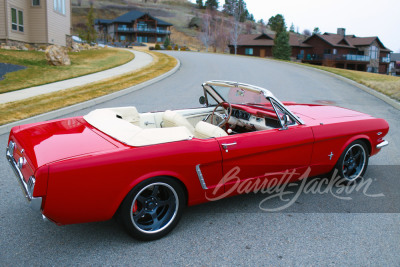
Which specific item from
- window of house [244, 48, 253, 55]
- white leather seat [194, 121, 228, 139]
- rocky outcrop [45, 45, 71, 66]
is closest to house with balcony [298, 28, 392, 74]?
window of house [244, 48, 253, 55]

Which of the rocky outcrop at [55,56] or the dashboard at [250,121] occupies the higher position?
the rocky outcrop at [55,56]

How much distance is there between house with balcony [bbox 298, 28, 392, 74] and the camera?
56469mm

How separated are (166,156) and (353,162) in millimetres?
2817

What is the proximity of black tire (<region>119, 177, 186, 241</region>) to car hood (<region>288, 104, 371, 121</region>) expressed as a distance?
2.08 metres

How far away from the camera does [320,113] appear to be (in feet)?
15.5

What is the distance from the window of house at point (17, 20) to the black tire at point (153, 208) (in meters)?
22.0

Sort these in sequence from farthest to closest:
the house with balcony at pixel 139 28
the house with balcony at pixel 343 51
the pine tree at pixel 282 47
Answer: the house with balcony at pixel 139 28 < the house with balcony at pixel 343 51 < the pine tree at pixel 282 47

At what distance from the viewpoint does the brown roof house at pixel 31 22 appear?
2036 cm

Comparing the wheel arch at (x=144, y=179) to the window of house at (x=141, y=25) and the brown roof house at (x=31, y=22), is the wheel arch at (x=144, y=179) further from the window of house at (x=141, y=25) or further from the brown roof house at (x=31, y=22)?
the window of house at (x=141, y=25)

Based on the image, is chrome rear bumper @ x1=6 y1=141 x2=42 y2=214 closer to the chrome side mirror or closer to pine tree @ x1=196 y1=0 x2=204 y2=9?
the chrome side mirror

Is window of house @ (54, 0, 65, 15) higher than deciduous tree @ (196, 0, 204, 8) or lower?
lower

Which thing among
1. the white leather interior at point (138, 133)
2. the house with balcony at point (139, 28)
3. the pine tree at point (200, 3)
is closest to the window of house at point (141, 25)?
the house with balcony at point (139, 28)

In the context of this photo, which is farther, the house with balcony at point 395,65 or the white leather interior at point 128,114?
the house with balcony at point 395,65

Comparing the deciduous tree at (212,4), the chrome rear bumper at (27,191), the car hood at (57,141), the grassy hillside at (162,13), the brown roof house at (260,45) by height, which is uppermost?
the deciduous tree at (212,4)
